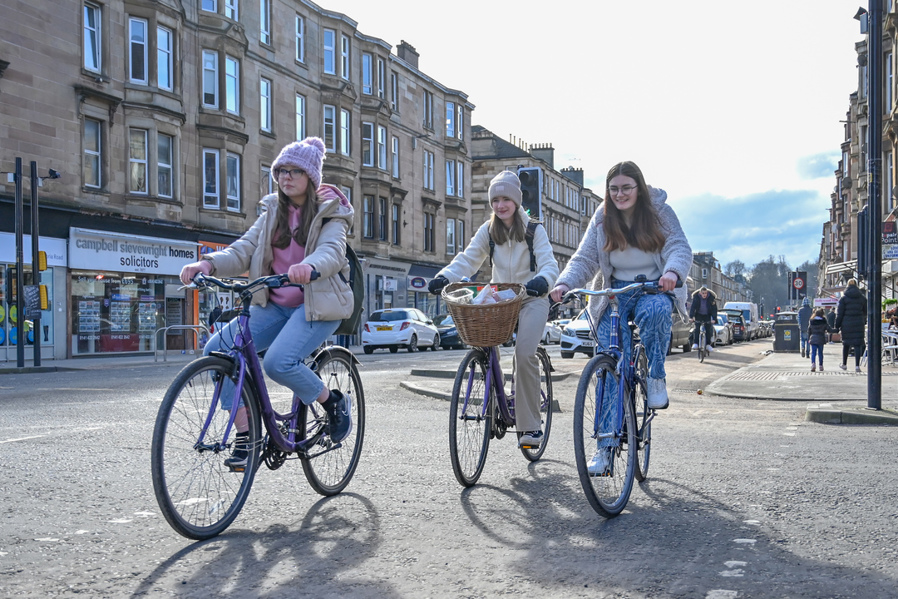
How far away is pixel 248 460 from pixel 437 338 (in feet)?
92.7

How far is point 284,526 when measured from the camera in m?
4.16

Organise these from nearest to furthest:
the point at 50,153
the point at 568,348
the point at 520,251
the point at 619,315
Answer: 1. the point at 619,315
2. the point at 520,251
3. the point at 50,153
4. the point at 568,348

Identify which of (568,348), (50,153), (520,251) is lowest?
(568,348)

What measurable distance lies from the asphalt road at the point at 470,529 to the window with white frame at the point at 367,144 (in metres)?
34.7

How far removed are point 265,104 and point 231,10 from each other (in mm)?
3765

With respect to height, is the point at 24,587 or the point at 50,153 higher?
the point at 50,153

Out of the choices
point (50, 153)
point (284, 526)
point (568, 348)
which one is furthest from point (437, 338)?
point (284, 526)

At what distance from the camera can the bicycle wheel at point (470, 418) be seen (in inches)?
196

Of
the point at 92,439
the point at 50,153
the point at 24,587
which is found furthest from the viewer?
the point at 50,153

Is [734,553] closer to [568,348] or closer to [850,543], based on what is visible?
[850,543]

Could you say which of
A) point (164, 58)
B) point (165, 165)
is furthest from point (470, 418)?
point (164, 58)

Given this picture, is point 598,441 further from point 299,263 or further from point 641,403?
point 299,263

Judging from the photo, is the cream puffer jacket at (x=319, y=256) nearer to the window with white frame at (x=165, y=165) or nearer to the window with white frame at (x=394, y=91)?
the window with white frame at (x=165, y=165)

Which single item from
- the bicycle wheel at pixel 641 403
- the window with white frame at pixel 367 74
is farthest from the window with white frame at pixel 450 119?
the bicycle wheel at pixel 641 403
